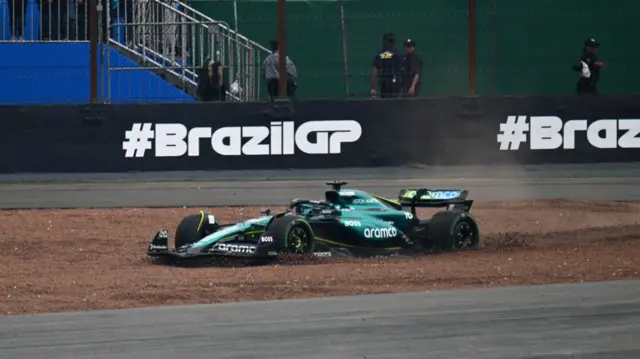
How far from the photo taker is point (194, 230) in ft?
40.4

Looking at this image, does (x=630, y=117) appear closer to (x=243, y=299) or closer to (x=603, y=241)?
(x=603, y=241)

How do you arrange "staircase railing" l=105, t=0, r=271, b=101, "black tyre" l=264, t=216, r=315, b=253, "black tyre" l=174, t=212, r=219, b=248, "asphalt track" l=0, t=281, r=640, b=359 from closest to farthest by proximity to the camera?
"asphalt track" l=0, t=281, r=640, b=359
"black tyre" l=264, t=216, r=315, b=253
"black tyre" l=174, t=212, r=219, b=248
"staircase railing" l=105, t=0, r=271, b=101

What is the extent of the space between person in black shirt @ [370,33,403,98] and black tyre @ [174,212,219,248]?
7739 millimetres

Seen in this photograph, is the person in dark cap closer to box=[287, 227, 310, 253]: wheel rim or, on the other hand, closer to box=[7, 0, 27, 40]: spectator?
box=[7, 0, 27, 40]: spectator

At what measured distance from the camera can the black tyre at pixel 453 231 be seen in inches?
491

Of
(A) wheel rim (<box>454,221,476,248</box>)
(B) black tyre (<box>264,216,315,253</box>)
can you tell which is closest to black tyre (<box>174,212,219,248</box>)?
(B) black tyre (<box>264,216,315,253</box>)

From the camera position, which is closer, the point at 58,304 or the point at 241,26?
the point at 58,304

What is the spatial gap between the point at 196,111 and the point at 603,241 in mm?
7892

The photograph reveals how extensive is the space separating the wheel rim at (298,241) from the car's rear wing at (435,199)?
1.59 meters

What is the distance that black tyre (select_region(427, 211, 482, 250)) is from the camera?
491 inches

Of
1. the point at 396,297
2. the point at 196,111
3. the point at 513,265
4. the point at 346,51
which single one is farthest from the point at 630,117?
the point at 396,297

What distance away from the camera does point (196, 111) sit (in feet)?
63.1

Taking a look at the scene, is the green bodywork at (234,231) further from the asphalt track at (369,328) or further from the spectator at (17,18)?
the spectator at (17,18)

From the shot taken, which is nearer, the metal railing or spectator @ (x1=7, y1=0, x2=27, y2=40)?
the metal railing
